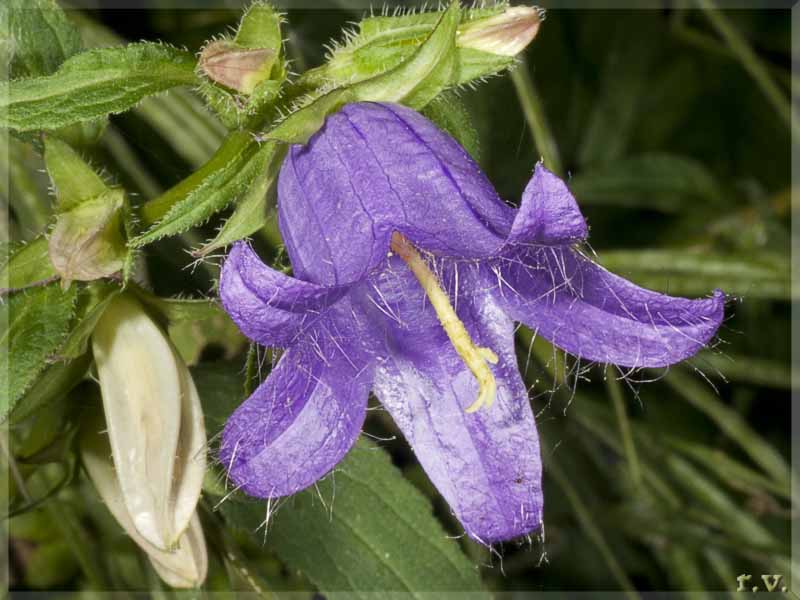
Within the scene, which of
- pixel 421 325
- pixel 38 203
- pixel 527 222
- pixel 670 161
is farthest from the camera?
pixel 670 161

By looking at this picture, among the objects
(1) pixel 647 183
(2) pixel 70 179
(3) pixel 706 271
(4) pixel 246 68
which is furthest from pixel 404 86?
(1) pixel 647 183

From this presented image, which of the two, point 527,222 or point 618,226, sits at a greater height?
point 527,222

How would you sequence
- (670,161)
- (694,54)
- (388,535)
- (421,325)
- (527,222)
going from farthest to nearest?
(694,54), (670,161), (388,535), (421,325), (527,222)

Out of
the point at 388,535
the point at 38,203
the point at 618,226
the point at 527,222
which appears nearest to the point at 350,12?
the point at 38,203

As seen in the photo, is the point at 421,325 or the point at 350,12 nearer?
the point at 421,325

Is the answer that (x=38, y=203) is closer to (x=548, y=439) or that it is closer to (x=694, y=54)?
(x=548, y=439)

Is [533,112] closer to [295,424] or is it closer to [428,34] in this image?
[428,34]

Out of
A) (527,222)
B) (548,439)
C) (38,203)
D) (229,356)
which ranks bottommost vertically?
(548,439)
